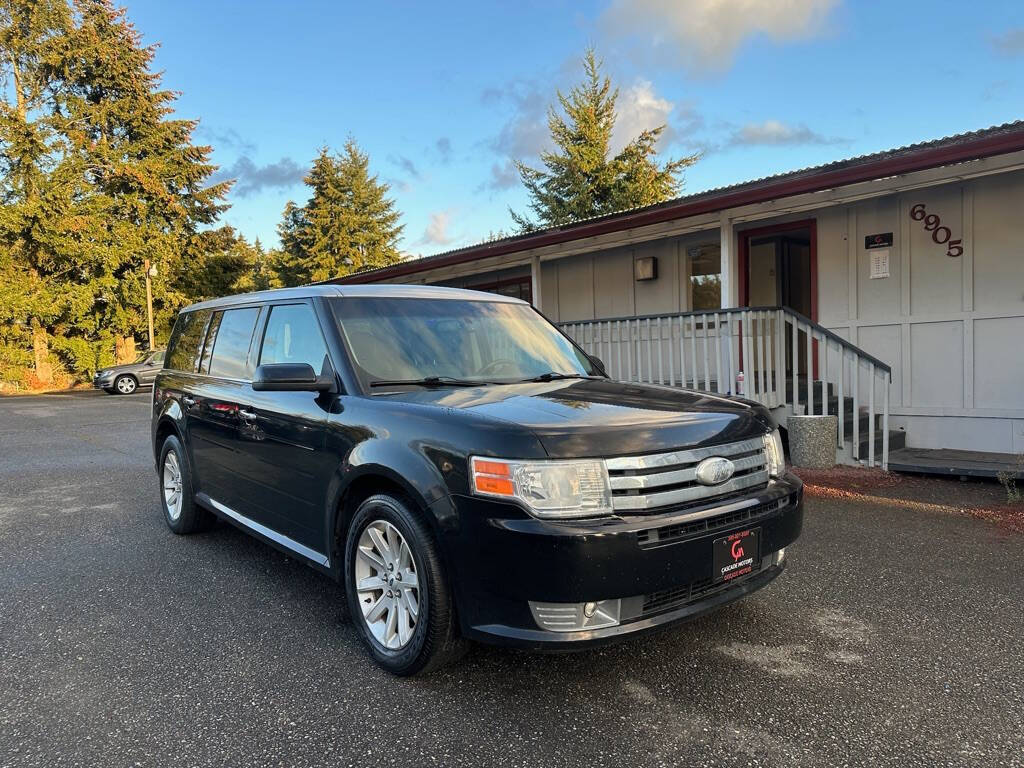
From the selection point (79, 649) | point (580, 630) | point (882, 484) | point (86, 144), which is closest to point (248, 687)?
point (79, 649)

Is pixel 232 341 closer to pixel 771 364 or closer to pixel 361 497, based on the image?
pixel 361 497

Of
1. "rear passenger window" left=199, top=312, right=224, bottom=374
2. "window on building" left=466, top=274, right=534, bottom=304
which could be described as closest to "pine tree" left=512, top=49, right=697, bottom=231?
"window on building" left=466, top=274, right=534, bottom=304

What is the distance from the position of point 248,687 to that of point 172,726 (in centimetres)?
34

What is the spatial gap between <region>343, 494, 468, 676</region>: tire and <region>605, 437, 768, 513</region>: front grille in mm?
775

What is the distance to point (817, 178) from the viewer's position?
7020 mm

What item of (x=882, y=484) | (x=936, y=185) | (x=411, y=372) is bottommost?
(x=882, y=484)

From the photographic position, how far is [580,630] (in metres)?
2.45

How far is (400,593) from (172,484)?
3287 millimetres

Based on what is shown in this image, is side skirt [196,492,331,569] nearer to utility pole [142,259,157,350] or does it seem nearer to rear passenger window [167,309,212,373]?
rear passenger window [167,309,212,373]

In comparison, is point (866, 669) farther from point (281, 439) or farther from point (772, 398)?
point (772, 398)

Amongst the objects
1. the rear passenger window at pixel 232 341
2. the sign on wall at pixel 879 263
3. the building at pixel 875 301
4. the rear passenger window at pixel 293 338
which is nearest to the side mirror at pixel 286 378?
the rear passenger window at pixel 293 338

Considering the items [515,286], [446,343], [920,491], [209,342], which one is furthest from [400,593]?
[515,286]

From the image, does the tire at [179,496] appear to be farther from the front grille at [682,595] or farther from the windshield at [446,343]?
the front grille at [682,595]

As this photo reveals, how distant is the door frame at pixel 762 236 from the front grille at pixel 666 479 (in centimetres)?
657
